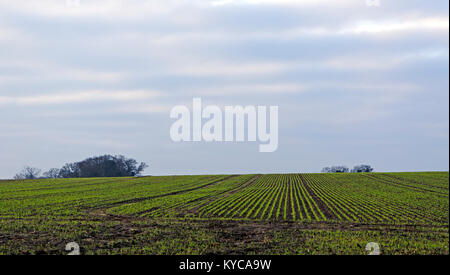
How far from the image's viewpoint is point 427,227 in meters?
29.4

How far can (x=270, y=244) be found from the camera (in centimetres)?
2300
